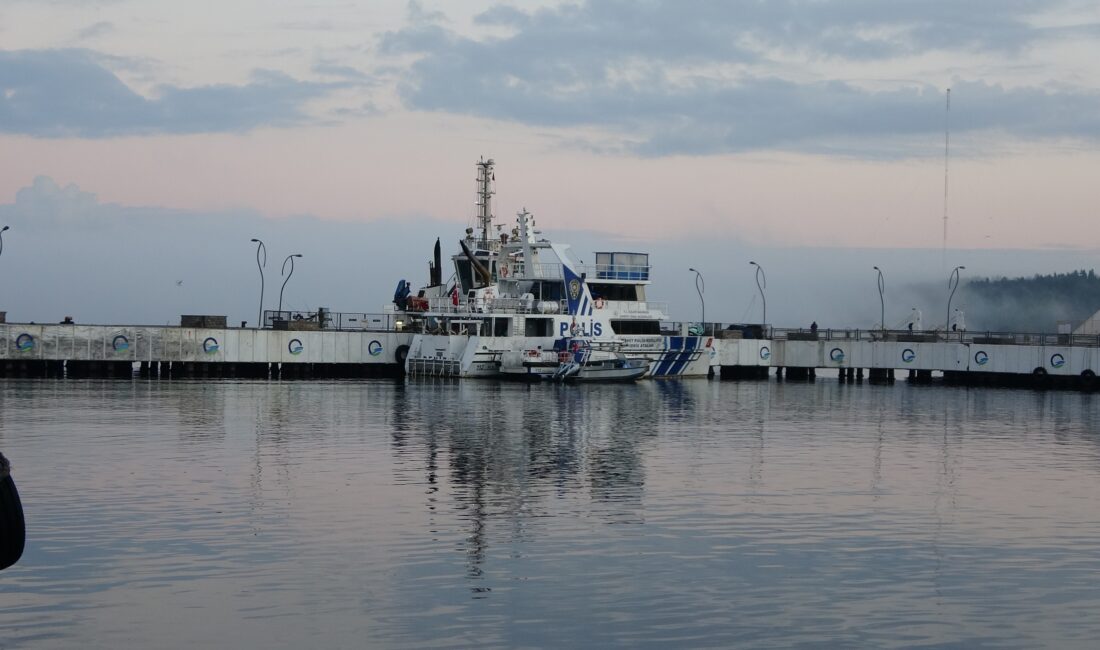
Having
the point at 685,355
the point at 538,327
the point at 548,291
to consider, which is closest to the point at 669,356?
the point at 685,355

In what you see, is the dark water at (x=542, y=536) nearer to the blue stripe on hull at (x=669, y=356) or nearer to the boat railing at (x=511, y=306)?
the boat railing at (x=511, y=306)

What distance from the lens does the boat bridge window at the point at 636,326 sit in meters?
90.3

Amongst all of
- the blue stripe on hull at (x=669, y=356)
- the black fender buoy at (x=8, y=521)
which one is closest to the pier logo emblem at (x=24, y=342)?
the blue stripe on hull at (x=669, y=356)

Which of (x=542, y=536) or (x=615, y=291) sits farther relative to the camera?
(x=615, y=291)

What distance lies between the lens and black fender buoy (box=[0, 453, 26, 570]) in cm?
1734

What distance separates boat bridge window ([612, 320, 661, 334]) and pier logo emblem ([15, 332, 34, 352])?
37930mm

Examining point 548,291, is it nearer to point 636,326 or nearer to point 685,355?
point 636,326

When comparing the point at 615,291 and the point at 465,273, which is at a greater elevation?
the point at 465,273

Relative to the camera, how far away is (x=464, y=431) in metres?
49.2

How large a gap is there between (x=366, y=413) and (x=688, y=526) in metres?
32.9

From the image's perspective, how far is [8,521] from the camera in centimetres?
1767

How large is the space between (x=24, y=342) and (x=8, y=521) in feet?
244

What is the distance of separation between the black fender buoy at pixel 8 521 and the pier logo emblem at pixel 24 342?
7366cm

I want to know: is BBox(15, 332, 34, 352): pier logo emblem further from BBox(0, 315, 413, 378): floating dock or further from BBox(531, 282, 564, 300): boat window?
BBox(531, 282, 564, 300): boat window
